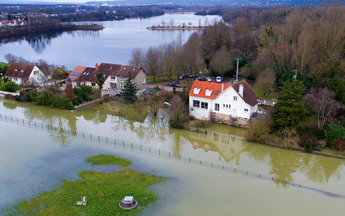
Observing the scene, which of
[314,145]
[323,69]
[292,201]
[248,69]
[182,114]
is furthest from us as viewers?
[248,69]

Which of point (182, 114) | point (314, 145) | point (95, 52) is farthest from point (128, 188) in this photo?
point (95, 52)

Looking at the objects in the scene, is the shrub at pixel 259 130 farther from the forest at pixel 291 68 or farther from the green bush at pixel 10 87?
the green bush at pixel 10 87

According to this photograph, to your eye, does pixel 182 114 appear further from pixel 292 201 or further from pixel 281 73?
pixel 281 73

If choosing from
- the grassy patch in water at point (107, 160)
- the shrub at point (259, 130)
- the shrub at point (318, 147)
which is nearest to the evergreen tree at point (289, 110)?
the shrub at point (259, 130)

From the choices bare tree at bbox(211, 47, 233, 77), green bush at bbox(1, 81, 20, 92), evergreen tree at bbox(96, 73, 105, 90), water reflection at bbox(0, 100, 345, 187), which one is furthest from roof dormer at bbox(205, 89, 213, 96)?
green bush at bbox(1, 81, 20, 92)

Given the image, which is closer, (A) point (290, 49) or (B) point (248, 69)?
(A) point (290, 49)

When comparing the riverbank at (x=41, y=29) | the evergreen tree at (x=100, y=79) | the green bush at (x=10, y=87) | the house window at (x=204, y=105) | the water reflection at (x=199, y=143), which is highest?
the riverbank at (x=41, y=29)

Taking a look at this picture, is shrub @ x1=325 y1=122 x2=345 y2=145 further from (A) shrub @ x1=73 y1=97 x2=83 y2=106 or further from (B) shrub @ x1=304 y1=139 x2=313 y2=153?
(A) shrub @ x1=73 y1=97 x2=83 y2=106
